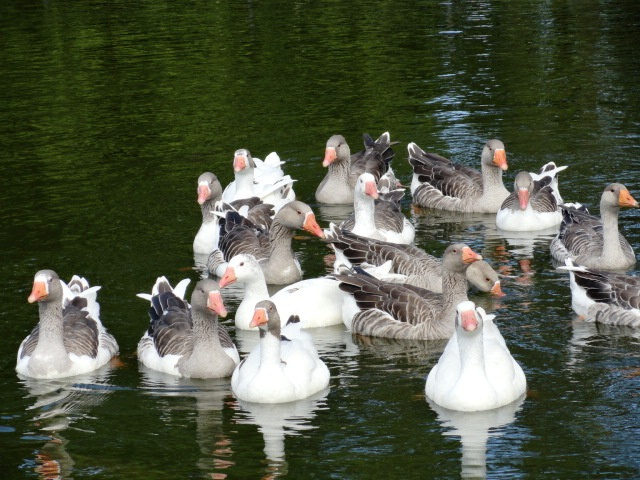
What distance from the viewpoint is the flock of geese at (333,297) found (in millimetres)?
12484

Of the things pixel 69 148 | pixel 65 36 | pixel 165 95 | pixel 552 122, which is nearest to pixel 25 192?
pixel 69 148

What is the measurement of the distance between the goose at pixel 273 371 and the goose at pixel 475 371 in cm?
120

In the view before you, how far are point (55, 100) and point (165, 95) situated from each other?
2.48 metres

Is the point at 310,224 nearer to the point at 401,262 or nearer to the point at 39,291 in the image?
the point at 401,262

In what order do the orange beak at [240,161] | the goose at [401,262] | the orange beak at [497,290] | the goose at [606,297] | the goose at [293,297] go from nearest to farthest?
the goose at [606,297]
the goose at [293,297]
the orange beak at [497,290]
the goose at [401,262]
the orange beak at [240,161]

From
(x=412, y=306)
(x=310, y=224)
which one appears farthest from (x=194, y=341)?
(x=310, y=224)

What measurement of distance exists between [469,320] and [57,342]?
14.7 feet

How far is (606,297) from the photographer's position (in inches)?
570

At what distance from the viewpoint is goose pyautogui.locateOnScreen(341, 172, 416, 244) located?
56.7 feet

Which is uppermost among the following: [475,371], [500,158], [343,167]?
[500,158]

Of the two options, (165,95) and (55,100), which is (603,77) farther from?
(55,100)

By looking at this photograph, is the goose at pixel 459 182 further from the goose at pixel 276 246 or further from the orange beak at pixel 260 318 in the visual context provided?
the orange beak at pixel 260 318

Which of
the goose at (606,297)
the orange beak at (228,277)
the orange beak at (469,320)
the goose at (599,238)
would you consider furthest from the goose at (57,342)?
the goose at (599,238)

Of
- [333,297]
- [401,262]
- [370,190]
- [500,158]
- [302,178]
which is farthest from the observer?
[302,178]
